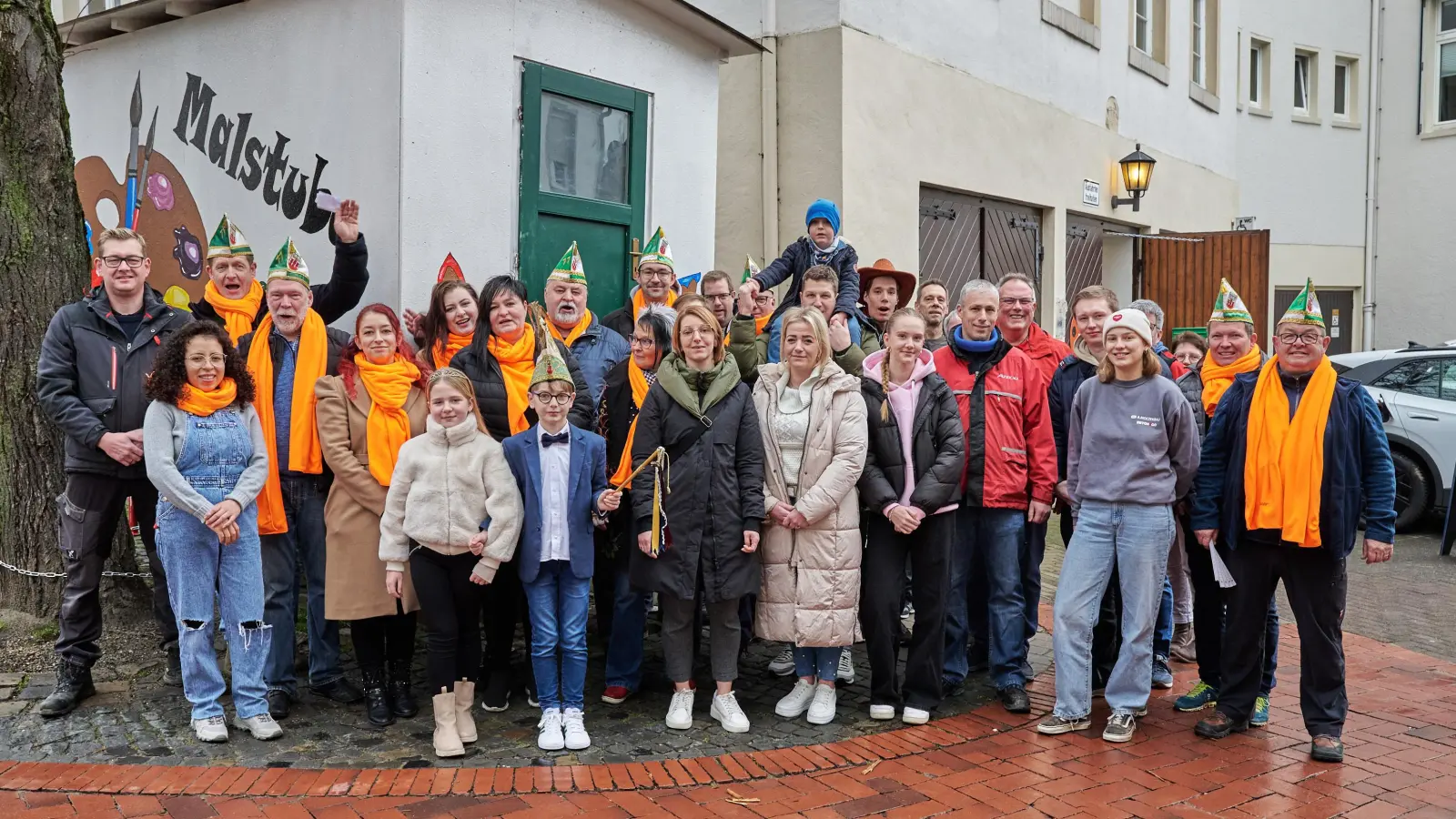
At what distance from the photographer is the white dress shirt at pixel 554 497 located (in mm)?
4684

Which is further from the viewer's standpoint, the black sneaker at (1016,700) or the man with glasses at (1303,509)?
the black sneaker at (1016,700)

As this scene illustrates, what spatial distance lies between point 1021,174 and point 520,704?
27.9ft

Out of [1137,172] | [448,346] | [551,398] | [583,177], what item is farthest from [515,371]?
[1137,172]

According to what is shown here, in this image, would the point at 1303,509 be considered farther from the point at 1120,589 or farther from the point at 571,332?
the point at 571,332

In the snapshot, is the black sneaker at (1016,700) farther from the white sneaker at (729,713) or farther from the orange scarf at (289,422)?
the orange scarf at (289,422)

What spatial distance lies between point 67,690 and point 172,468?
1.19m

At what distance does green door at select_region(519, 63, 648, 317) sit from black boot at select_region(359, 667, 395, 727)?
2.55m

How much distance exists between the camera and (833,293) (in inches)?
226

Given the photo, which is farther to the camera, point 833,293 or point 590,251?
point 590,251

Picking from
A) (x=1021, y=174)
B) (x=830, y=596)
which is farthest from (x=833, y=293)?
(x=1021, y=174)

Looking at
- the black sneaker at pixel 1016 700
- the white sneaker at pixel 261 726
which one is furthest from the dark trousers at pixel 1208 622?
the white sneaker at pixel 261 726

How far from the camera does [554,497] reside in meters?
4.71

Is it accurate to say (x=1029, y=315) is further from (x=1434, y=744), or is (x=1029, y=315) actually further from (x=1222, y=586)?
(x=1434, y=744)

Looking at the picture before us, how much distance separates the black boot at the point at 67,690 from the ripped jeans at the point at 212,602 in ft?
1.85
